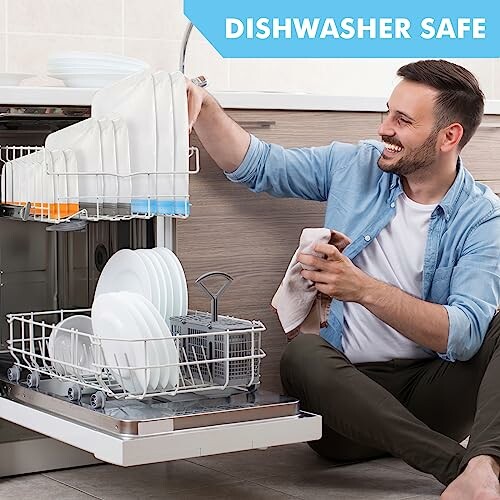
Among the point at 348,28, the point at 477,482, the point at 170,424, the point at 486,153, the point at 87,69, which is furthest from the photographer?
the point at 348,28

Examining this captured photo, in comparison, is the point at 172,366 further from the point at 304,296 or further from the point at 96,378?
the point at 304,296

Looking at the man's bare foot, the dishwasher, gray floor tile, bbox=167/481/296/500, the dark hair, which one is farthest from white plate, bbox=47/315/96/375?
the dark hair

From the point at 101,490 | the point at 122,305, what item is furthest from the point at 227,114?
the point at 101,490

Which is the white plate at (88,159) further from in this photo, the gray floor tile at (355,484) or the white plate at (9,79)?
the gray floor tile at (355,484)

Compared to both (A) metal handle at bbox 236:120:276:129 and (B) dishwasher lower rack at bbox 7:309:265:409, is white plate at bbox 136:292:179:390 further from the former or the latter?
(A) metal handle at bbox 236:120:276:129

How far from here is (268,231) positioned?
2859 millimetres

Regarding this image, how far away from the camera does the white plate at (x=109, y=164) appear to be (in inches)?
89.0

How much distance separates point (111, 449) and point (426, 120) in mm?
1139

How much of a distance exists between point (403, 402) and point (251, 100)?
79cm

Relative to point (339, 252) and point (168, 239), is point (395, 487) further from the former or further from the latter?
point (168, 239)

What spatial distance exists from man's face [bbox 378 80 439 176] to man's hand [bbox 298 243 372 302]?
0.36m

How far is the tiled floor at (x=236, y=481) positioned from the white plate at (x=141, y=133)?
0.68 m

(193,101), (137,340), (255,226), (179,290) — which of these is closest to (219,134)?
(193,101)

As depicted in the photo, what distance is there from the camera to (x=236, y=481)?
8.67ft
